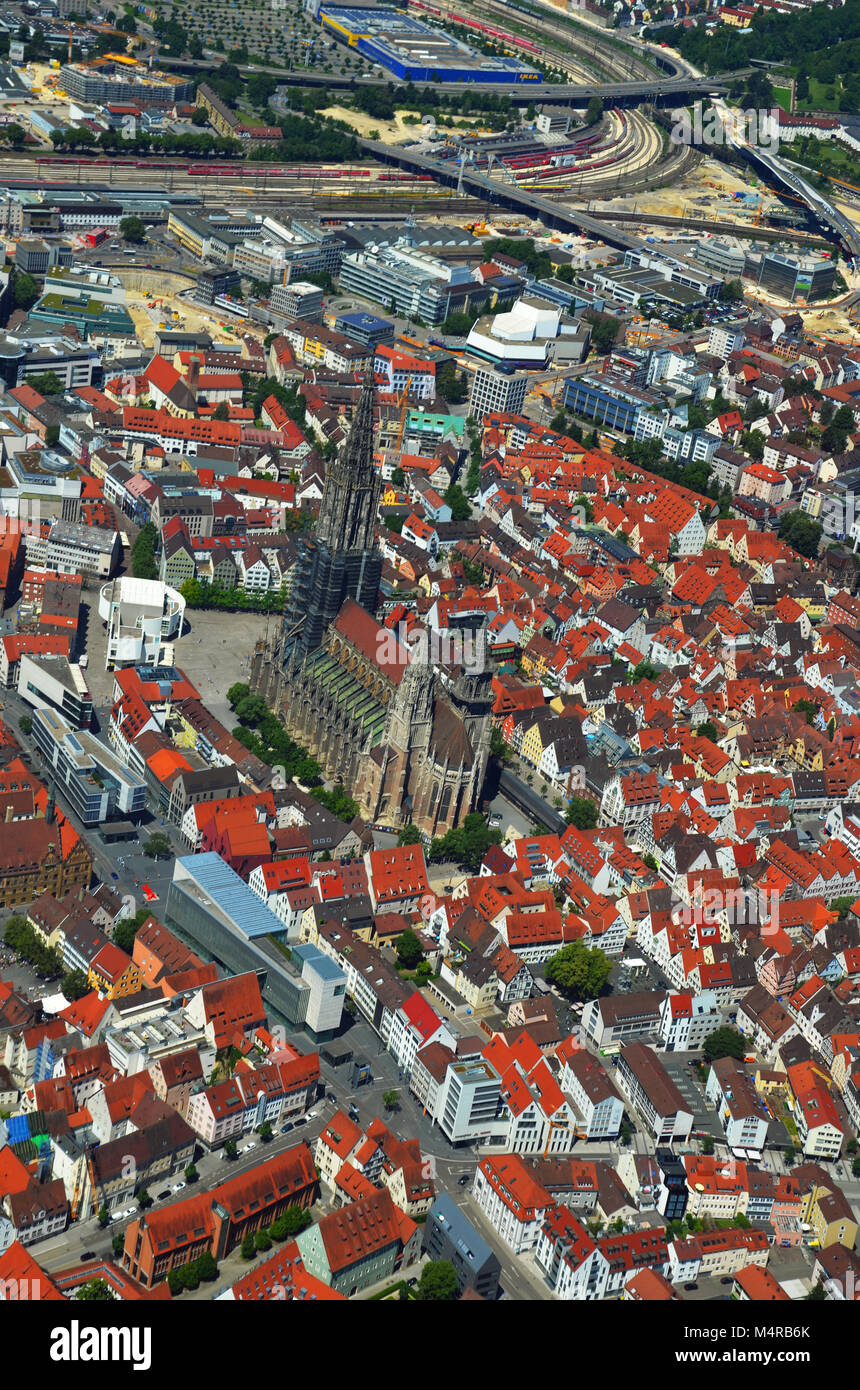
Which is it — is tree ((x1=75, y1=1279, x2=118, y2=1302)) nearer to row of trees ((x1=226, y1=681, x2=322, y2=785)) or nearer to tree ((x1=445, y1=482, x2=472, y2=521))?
row of trees ((x1=226, y1=681, x2=322, y2=785))

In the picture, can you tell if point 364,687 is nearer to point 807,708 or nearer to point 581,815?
point 581,815

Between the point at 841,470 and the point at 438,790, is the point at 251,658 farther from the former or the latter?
the point at 841,470

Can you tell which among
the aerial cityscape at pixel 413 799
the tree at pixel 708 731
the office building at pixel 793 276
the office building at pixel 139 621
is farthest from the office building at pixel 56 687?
the office building at pixel 793 276

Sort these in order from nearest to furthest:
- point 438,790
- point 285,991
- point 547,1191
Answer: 1. point 547,1191
2. point 285,991
3. point 438,790

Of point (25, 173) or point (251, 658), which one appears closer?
point (251, 658)

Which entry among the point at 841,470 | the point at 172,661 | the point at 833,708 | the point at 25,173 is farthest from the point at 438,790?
the point at 25,173

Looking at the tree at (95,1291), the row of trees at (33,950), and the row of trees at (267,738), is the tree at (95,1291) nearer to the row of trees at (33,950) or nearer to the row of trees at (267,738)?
the row of trees at (33,950)
